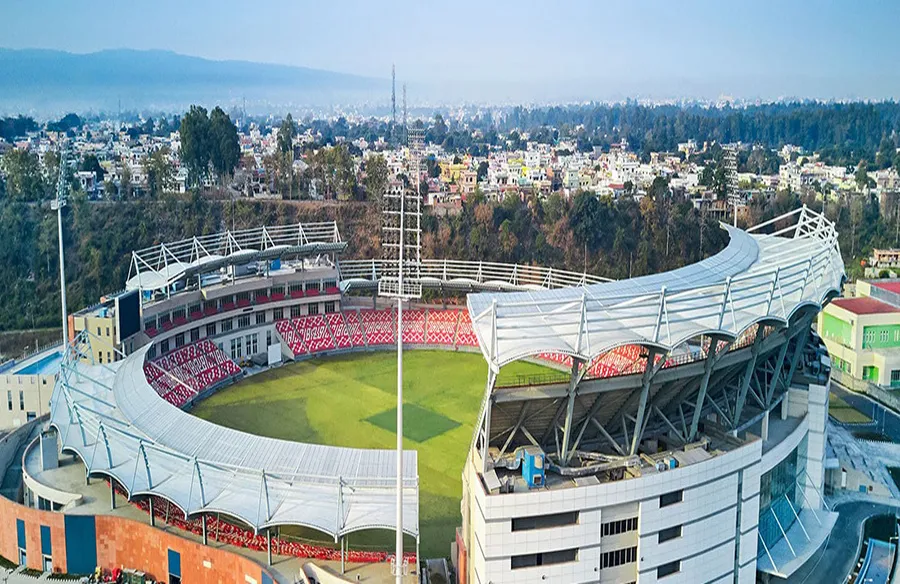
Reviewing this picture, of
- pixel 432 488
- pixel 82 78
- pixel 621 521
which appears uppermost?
pixel 82 78

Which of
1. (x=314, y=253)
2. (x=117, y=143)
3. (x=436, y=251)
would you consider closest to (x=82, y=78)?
(x=117, y=143)

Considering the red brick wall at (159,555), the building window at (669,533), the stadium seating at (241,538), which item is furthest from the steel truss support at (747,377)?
the red brick wall at (159,555)

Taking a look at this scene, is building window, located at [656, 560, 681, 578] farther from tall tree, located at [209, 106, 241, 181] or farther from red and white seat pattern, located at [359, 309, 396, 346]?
tall tree, located at [209, 106, 241, 181]

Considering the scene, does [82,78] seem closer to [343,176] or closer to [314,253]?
[343,176]

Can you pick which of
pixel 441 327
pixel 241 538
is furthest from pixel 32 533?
pixel 441 327

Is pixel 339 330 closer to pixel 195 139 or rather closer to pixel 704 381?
pixel 704 381
